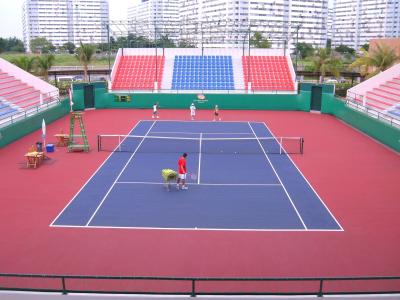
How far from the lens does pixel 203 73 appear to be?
50375 mm

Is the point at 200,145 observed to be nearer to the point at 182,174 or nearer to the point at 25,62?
the point at 182,174

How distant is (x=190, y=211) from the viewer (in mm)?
15188

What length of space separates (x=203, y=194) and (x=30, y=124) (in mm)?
16976

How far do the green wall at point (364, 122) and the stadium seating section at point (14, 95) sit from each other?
2374cm

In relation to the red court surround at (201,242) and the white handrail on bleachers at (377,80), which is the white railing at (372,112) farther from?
the red court surround at (201,242)

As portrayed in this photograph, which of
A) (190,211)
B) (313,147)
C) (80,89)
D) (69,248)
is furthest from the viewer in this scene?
(80,89)

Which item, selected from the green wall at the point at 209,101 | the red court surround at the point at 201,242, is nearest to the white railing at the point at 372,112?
the green wall at the point at 209,101

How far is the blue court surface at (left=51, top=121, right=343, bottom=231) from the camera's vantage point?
14.3 metres

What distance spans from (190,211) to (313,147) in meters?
12.8

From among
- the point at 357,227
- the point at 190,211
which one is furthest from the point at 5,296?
the point at 357,227

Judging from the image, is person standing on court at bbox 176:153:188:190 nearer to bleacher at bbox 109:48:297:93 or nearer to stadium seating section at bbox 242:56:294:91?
bleacher at bbox 109:48:297:93

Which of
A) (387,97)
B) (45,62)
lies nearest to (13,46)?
(45,62)

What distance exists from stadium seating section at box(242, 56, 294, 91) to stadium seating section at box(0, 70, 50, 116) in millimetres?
22027

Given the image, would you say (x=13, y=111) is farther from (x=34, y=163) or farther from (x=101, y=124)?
(x=34, y=163)
